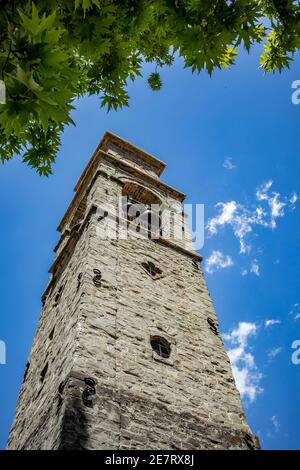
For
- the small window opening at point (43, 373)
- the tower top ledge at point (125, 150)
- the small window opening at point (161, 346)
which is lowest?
the small window opening at point (43, 373)

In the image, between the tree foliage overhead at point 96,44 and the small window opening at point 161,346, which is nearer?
the tree foliage overhead at point 96,44

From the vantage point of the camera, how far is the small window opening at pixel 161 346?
844 cm

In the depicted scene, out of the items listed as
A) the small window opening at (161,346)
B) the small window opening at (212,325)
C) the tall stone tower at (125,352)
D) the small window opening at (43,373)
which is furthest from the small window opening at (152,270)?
the small window opening at (43,373)

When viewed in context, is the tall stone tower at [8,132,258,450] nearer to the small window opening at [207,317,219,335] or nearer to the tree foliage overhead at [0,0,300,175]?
the small window opening at [207,317,219,335]

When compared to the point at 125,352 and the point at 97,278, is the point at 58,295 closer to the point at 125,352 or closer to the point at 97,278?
the point at 97,278

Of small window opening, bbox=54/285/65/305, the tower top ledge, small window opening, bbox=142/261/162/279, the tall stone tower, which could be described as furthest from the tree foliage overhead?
the tower top ledge

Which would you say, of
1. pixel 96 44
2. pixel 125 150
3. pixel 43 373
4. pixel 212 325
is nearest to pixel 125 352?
pixel 43 373

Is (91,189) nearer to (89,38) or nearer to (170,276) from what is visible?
(170,276)

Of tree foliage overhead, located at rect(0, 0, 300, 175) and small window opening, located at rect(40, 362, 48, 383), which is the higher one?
small window opening, located at rect(40, 362, 48, 383)

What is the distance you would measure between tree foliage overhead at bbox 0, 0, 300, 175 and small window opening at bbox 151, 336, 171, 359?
5381 mm

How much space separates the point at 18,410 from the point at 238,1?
9467 millimetres

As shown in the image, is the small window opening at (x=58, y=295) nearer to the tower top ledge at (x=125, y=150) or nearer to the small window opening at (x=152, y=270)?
the small window opening at (x=152, y=270)

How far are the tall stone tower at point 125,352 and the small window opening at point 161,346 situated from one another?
0.02 meters

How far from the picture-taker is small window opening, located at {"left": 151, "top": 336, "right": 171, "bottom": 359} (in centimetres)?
844
